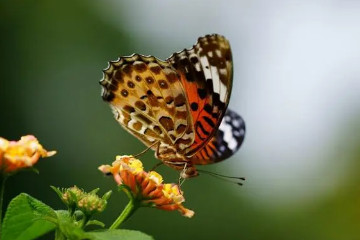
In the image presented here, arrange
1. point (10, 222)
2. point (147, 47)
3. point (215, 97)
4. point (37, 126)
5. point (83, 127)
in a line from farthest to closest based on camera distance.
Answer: point (147, 47) < point (83, 127) < point (37, 126) < point (215, 97) < point (10, 222)

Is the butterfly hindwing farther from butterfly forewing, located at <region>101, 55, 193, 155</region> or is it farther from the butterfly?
butterfly forewing, located at <region>101, 55, 193, 155</region>

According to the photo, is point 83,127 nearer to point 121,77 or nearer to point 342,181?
point 342,181

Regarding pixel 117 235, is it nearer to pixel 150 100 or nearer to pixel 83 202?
pixel 83 202


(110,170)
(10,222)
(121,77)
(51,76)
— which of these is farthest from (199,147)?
(51,76)

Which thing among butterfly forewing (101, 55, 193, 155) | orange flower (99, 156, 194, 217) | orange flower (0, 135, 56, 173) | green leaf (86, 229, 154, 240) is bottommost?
green leaf (86, 229, 154, 240)

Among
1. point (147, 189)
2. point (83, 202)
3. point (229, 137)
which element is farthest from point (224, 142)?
point (83, 202)

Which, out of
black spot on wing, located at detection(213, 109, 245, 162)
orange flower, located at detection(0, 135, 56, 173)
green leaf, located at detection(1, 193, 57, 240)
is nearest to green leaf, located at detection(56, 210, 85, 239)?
green leaf, located at detection(1, 193, 57, 240)

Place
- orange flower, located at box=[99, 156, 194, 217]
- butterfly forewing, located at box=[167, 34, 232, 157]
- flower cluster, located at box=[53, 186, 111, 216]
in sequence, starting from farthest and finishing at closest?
butterfly forewing, located at box=[167, 34, 232, 157], orange flower, located at box=[99, 156, 194, 217], flower cluster, located at box=[53, 186, 111, 216]
